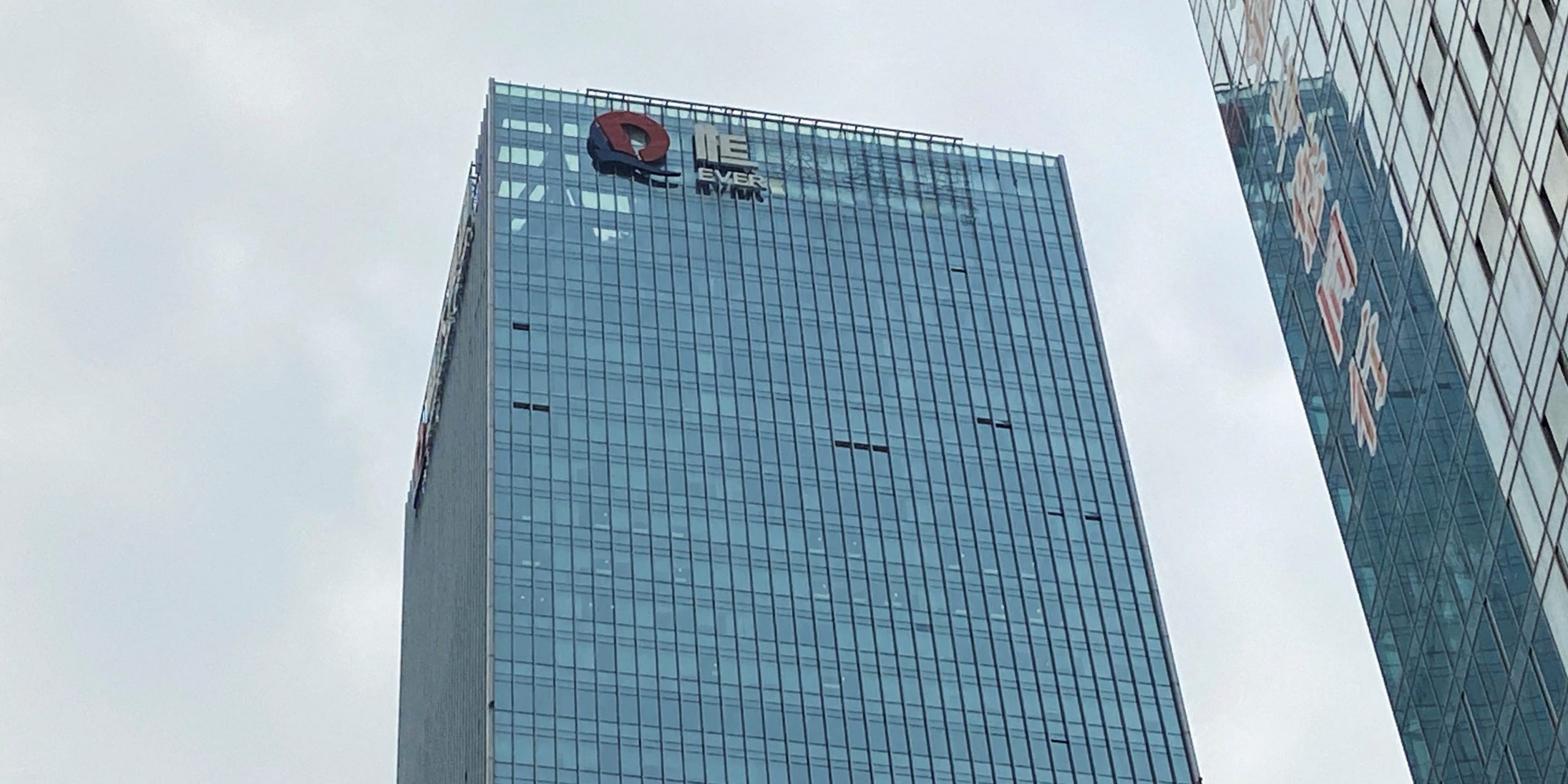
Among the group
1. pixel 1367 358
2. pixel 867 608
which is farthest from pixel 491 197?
pixel 1367 358

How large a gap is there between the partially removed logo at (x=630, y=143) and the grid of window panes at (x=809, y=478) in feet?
3.74

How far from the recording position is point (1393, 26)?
70812 mm

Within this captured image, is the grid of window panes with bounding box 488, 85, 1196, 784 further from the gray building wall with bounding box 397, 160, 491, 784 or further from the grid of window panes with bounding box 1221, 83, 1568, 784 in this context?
the grid of window panes with bounding box 1221, 83, 1568, 784

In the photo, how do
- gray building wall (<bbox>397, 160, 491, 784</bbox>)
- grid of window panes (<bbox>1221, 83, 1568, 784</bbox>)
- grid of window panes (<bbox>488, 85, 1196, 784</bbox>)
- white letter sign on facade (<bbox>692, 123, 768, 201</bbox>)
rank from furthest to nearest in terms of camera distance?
1. white letter sign on facade (<bbox>692, 123, 768, 201</bbox>)
2. gray building wall (<bbox>397, 160, 491, 784</bbox>)
3. grid of window panes (<bbox>488, 85, 1196, 784</bbox>)
4. grid of window panes (<bbox>1221, 83, 1568, 784</bbox>)

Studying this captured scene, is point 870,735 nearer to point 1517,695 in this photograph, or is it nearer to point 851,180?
point 851,180

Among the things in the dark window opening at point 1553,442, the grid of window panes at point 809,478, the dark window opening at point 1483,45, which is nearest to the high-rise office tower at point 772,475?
the grid of window panes at point 809,478

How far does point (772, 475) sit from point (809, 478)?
2102 mm

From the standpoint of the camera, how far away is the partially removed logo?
6727 inches

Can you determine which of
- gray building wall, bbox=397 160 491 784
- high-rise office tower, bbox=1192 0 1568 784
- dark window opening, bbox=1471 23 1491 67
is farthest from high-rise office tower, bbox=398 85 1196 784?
dark window opening, bbox=1471 23 1491 67

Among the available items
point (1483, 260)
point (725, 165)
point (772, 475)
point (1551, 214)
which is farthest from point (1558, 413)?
point (725, 165)

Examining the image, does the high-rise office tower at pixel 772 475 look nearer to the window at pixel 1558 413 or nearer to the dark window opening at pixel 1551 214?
the window at pixel 1558 413

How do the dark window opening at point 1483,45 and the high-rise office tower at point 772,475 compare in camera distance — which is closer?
the dark window opening at point 1483,45

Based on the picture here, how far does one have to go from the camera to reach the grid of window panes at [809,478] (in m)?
140

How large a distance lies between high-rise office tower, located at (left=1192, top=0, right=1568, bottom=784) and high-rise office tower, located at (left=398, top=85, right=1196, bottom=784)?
59.2m
